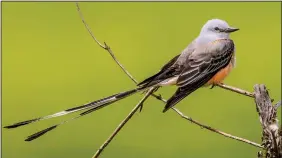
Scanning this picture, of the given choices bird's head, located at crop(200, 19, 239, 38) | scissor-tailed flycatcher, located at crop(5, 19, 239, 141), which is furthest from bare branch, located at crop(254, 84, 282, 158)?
bird's head, located at crop(200, 19, 239, 38)

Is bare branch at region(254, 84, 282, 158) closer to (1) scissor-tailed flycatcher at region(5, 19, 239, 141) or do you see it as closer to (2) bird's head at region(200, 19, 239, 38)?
(1) scissor-tailed flycatcher at region(5, 19, 239, 141)

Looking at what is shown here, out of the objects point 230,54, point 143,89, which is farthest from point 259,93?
point 230,54

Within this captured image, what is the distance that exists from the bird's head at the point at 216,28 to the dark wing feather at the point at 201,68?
71 millimetres

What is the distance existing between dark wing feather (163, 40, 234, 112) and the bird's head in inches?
2.8

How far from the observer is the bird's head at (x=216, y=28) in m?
1.96

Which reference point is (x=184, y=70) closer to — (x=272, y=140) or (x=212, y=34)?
(x=212, y=34)

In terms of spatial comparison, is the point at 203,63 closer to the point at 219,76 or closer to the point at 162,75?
the point at 219,76

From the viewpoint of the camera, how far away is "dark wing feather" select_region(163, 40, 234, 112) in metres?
1.88

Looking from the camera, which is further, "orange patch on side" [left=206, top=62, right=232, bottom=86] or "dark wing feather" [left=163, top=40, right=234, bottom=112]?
"orange patch on side" [left=206, top=62, right=232, bottom=86]

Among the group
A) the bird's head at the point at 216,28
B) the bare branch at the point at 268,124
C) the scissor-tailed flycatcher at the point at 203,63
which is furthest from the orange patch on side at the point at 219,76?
the bare branch at the point at 268,124

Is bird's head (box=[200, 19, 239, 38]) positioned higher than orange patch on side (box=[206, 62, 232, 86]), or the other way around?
bird's head (box=[200, 19, 239, 38])

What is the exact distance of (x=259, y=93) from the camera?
59.6 inches

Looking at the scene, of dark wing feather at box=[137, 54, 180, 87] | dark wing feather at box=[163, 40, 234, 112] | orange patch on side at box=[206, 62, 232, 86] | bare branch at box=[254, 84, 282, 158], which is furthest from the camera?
orange patch on side at box=[206, 62, 232, 86]

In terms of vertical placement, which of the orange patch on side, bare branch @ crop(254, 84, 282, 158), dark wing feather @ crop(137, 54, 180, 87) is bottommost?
bare branch @ crop(254, 84, 282, 158)
